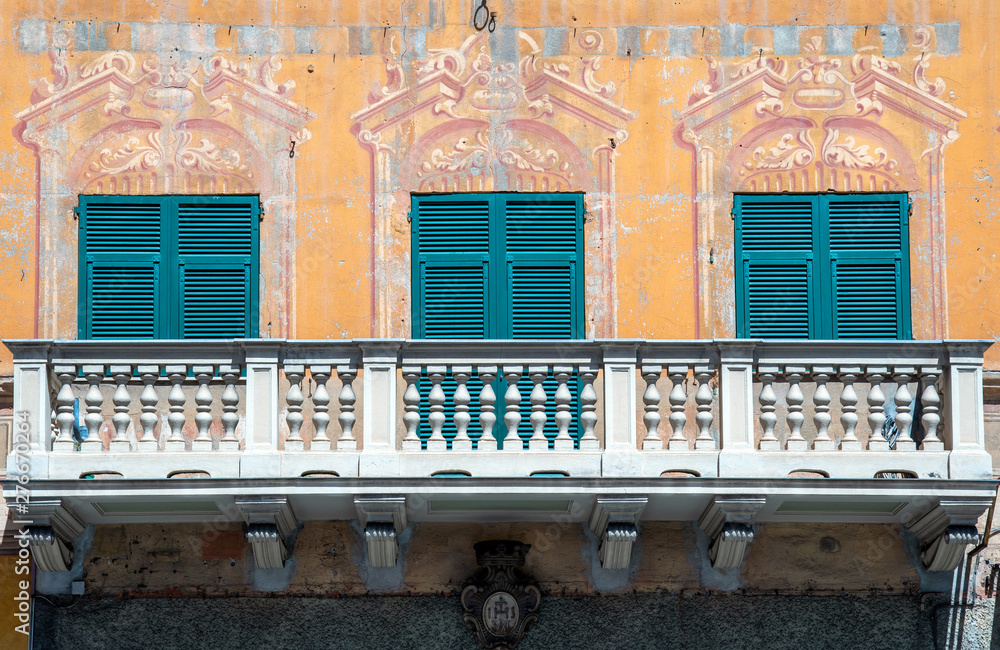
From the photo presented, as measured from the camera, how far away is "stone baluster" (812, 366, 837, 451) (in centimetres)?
1466

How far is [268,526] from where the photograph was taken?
1470 cm

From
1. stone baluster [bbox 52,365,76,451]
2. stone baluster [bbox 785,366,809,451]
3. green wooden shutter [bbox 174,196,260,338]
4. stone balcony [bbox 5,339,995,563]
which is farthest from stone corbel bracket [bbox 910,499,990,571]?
stone baluster [bbox 52,365,76,451]

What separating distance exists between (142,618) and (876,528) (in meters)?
6.13

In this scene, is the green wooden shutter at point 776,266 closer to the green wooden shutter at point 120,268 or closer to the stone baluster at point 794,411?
the stone baluster at point 794,411

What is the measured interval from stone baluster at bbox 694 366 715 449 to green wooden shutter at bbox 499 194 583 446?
60.5 inches

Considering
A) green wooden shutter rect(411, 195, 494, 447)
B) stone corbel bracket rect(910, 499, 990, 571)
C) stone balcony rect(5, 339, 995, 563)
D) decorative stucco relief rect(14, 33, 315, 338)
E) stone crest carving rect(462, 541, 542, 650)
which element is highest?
decorative stucco relief rect(14, 33, 315, 338)

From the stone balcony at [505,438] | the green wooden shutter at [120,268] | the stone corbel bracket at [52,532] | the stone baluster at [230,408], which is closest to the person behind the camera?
the stone balcony at [505,438]

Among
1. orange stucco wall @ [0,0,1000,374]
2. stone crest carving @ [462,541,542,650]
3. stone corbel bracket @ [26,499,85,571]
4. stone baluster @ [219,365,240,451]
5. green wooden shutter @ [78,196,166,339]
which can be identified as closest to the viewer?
stone corbel bracket @ [26,499,85,571]

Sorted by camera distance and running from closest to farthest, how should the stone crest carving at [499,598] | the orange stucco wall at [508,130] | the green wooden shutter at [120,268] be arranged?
the stone crest carving at [499,598]
the green wooden shutter at [120,268]
the orange stucco wall at [508,130]

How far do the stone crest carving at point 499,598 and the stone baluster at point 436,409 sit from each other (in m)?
1.15

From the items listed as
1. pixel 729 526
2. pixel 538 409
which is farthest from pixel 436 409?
pixel 729 526

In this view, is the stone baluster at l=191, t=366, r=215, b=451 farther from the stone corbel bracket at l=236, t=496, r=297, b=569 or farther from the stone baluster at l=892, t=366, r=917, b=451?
the stone baluster at l=892, t=366, r=917, b=451

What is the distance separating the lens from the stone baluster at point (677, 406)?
1463cm

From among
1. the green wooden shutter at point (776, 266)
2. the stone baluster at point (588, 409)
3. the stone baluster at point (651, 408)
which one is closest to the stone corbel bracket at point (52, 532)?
the stone baluster at point (588, 409)
